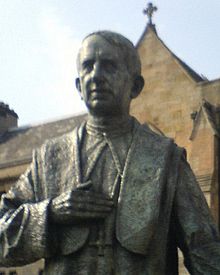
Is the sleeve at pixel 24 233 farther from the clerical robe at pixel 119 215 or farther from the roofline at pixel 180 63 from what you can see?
the roofline at pixel 180 63

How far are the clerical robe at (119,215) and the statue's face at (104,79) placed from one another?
185 mm

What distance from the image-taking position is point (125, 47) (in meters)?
5.10

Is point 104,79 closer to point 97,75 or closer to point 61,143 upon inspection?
point 97,75

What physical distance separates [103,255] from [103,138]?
0.70m

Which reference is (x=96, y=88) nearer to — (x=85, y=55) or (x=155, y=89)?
(x=85, y=55)

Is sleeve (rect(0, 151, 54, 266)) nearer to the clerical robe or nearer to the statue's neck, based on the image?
the clerical robe

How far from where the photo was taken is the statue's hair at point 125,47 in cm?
509

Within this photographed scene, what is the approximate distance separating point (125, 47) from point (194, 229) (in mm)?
1043

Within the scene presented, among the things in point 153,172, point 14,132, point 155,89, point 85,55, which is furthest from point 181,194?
point 14,132

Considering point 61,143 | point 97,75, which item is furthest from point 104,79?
point 61,143

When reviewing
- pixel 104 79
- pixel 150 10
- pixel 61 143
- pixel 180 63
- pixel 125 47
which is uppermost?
pixel 150 10

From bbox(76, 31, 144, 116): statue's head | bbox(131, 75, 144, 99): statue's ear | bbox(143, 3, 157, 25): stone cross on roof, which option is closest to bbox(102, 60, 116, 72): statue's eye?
bbox(76, 31, 144, 116): statue's head

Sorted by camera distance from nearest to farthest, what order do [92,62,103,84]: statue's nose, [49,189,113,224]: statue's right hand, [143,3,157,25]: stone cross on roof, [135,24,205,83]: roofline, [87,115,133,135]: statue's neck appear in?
1. [49,189,113,224]: statue's right hand
2. [92,62,103,84]: statue's nose
3. [87,115,133,135]: statue's neck
4. [135,24,205,83]: roofline
5. [143,3,157,25]: stone cross on roof

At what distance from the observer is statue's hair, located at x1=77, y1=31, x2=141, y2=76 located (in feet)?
16.7
